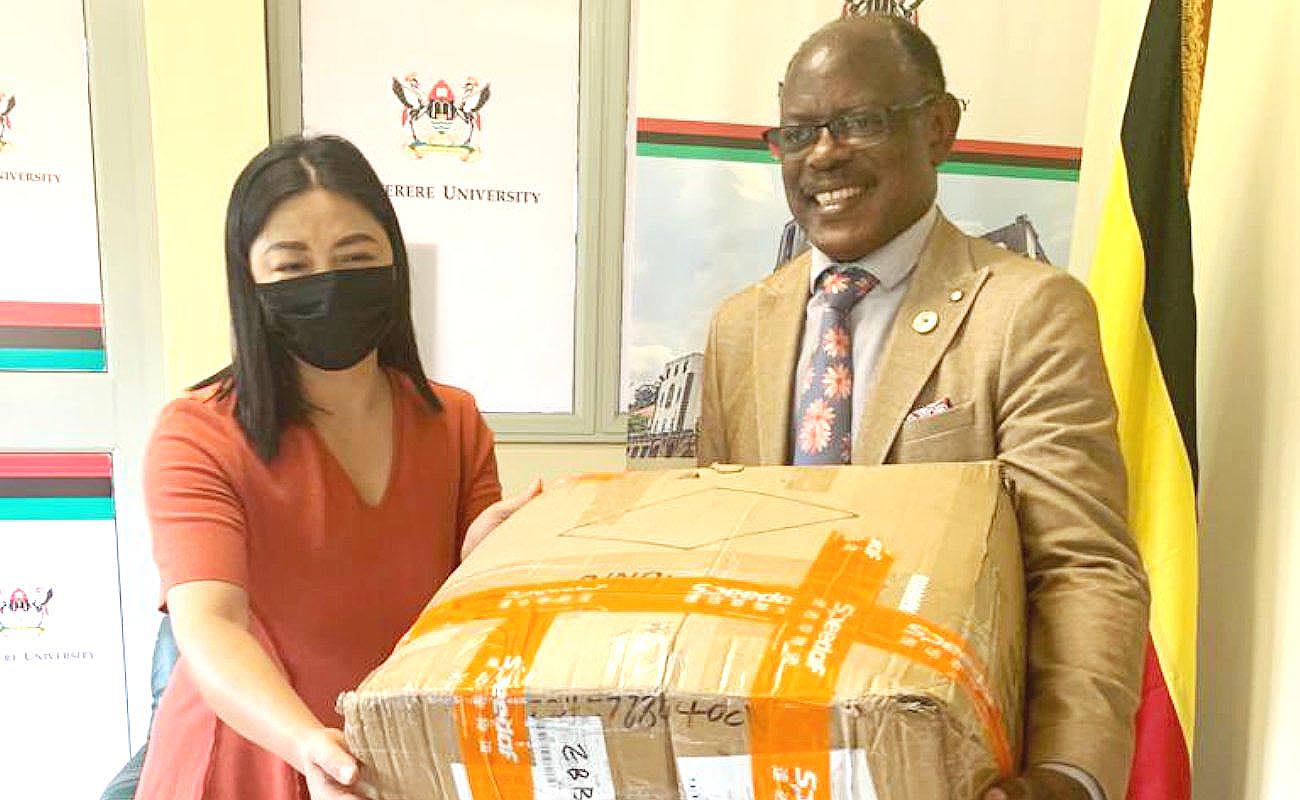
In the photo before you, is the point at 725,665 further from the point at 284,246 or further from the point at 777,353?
the point at 284,246

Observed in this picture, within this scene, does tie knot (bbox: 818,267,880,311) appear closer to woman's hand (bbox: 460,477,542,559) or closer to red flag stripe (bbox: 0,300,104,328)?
woman's hand (bbox: 460,477,542,559)

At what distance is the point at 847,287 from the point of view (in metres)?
1.19

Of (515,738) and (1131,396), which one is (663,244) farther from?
(515,738)

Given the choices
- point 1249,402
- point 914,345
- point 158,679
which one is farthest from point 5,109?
point 1249,402

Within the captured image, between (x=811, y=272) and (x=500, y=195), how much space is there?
1.29m

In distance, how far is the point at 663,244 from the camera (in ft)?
7.45

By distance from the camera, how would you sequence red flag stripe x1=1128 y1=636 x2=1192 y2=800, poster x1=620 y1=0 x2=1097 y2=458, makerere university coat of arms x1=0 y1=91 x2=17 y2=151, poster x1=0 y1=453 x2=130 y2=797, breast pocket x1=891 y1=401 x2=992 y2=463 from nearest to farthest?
breast pocket x1=891 y1=401 x2=992 y2=463, red flag stripe x1=1128 y1=636 x2=1192 y2=800, poster x1=620 y1=0 x2=1097 y2=458, makerere university coat of arms x1=0 y1=91 x2=17 y2=151, poster x1=0 y1=453 x2=130 y2=797

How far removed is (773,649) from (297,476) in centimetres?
74

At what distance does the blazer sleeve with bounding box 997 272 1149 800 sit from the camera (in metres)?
0.90

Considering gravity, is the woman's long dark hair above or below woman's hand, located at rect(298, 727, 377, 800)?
above

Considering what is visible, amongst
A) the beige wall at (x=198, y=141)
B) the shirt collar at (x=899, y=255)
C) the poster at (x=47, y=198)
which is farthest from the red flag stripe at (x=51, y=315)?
the shirt collar at (x=899, y=255)

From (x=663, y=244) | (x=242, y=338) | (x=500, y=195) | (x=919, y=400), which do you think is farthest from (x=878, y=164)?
(x=500, y=195)

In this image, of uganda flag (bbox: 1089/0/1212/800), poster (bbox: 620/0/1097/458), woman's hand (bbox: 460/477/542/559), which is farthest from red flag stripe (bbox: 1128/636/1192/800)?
poster (bbox: 620/0/1097/458)

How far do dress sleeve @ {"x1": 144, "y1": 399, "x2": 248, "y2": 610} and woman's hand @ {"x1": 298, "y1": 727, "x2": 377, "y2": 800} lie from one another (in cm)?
30
